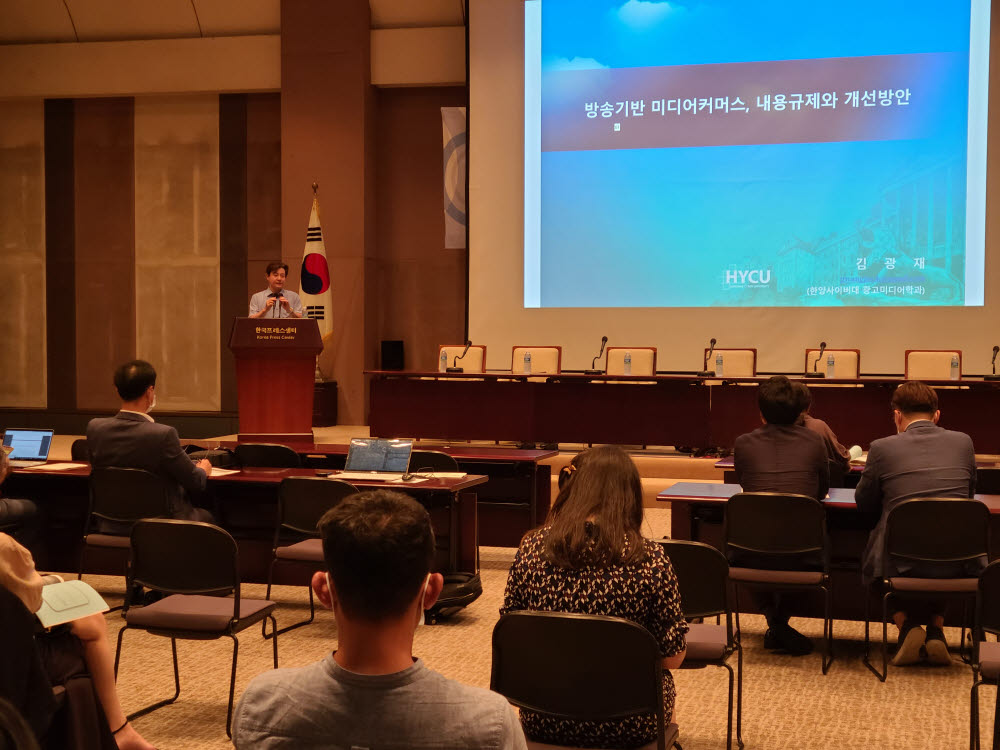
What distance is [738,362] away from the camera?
9.00m

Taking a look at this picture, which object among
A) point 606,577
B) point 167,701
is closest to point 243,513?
point 167,701

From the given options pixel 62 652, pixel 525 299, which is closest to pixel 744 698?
pixel 62 652

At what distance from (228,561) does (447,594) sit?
1.65m

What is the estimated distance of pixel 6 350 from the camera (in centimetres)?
1312

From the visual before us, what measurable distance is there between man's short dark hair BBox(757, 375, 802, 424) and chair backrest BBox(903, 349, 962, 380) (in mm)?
4666

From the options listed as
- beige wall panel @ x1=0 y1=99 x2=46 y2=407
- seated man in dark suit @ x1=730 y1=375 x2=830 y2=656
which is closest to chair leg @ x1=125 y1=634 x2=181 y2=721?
seated man in dark suit @ x1=730 y1=375 x2=830 y2=656

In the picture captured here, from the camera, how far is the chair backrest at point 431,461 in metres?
5.68

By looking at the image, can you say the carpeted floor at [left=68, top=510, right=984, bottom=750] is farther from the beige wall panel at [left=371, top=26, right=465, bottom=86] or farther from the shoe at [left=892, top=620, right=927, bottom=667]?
the beige wall panel at [left=371, top=26, right=465, bottom=86]

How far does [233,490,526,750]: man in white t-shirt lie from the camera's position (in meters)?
1.33

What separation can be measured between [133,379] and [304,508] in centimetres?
100

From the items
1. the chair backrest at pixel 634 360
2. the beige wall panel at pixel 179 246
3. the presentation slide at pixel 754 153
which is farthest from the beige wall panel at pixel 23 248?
the chair backrest at pixel 634 360

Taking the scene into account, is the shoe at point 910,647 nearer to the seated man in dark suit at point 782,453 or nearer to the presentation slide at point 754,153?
the seated man in dark suit at point 782,453

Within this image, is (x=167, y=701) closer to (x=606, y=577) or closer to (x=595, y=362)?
(x=606, y=577)

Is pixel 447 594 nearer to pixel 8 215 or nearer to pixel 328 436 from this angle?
pixel 328 436
